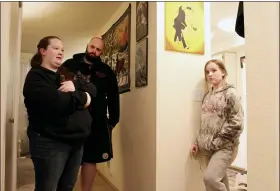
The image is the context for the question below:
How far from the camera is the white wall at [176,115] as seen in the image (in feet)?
6.05

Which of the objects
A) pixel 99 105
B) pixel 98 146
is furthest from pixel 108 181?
pixel 99 105

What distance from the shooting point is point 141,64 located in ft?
7.14

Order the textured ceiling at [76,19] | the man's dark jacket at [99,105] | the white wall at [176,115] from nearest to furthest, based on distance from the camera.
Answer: the white wall at [176,115] → the man's dark jacket at [99,105] → the textured ceiling at [76,19]

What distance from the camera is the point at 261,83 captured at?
2.81 feet

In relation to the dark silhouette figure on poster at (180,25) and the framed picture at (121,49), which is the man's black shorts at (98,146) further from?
the dark silhouette figure on poster at (180,25)

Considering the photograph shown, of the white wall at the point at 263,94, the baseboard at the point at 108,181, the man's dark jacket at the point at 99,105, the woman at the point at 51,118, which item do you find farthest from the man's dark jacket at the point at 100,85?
the white wall at the point at 263,94

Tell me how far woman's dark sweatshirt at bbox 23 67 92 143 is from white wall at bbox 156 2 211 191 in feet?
2.17

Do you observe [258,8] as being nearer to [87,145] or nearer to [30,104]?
[30,104]

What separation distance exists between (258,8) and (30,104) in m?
1.10

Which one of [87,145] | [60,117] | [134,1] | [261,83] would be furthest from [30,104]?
[134,1]

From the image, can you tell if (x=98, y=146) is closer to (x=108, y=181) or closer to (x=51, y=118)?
(x=51, y=118)

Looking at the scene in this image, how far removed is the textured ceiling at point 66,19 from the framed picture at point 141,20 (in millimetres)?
682

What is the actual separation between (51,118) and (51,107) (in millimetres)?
69

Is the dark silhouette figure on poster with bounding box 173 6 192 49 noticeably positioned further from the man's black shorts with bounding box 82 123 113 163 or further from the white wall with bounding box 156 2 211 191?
the man's black shorts with bounding box 82 123 113 163
